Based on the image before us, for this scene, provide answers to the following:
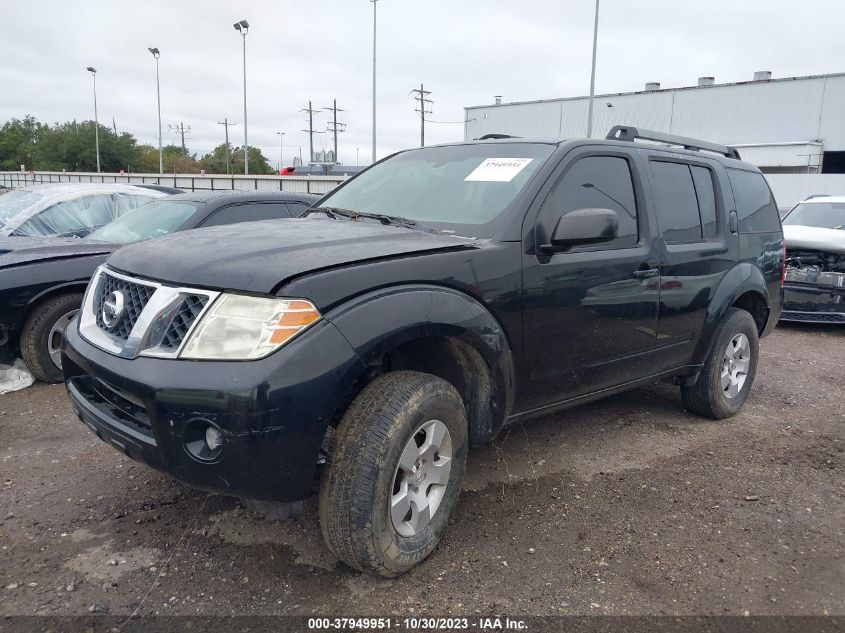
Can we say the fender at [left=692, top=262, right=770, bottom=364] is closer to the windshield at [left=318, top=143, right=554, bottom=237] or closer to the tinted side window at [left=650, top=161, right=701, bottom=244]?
the tinted side window at [left=650, top=161, right=701, bottom=244]

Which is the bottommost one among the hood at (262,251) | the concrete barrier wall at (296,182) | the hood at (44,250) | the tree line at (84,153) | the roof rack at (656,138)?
the hood at (44,250)

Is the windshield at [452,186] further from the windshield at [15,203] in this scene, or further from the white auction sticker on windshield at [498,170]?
the windshield at [15,203]

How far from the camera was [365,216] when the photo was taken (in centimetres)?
342

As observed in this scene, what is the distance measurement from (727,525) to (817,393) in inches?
119

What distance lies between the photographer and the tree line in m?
79.1

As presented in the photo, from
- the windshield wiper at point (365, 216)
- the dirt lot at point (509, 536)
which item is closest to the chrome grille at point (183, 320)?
the dirt lot at point (509, 536)

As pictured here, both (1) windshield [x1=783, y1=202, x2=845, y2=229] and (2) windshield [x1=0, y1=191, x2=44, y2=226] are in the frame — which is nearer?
(2) windshield [x1=0, y1=191, x2=44, y2=226]

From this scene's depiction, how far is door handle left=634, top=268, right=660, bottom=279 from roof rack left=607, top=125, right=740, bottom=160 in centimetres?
81

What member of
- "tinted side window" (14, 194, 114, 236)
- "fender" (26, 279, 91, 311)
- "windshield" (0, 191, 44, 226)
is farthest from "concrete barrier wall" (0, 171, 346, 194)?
"fender" (26, 279, 91, 311)

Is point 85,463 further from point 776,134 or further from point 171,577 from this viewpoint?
point 776,134

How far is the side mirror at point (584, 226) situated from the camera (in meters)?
3.01

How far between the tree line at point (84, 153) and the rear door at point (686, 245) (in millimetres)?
84339

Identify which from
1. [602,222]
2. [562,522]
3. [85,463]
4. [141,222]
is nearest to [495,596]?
[562,522]

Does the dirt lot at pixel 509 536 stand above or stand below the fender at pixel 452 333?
below
